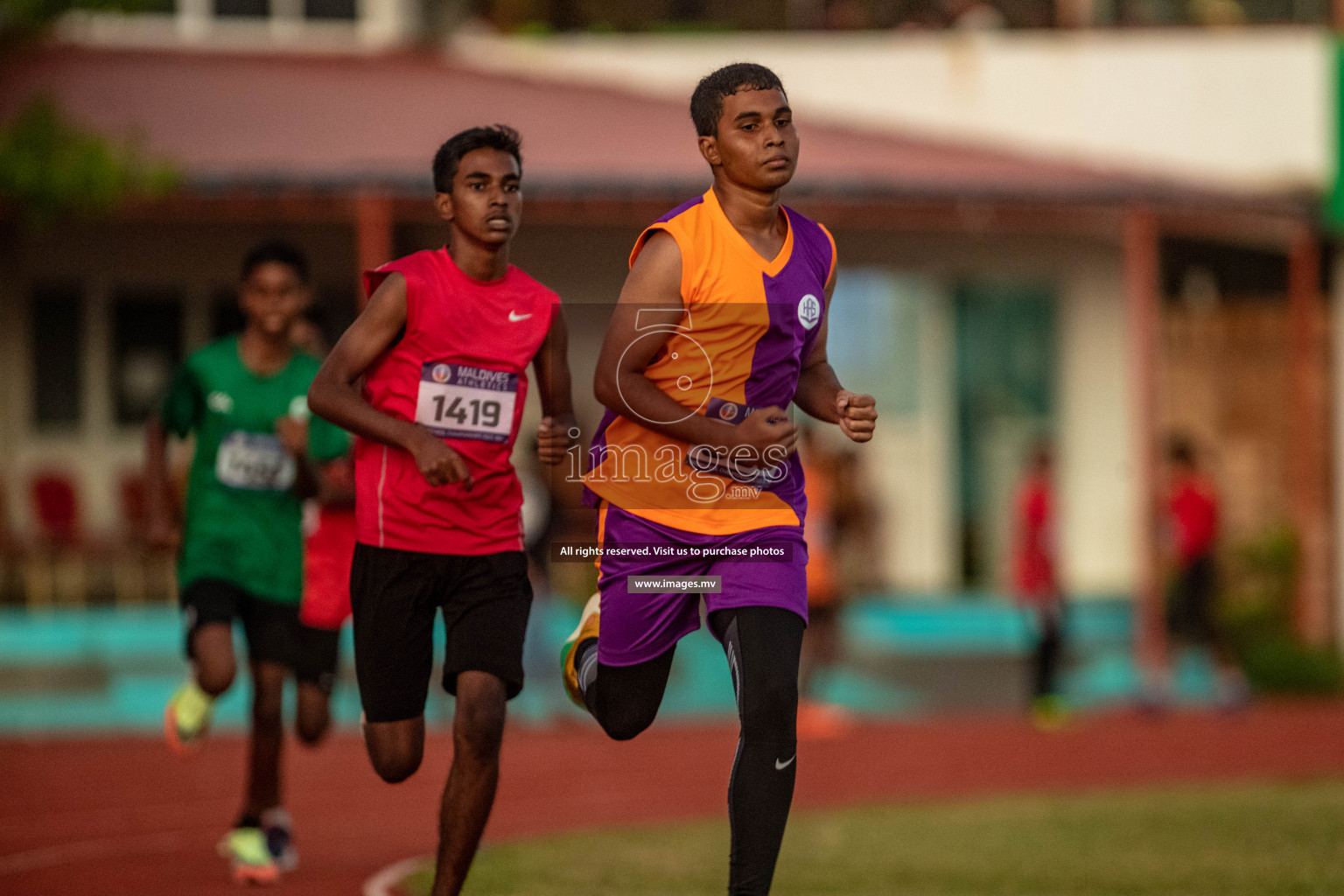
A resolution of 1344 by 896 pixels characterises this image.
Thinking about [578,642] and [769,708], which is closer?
[769,708]

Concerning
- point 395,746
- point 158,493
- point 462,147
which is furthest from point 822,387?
point 158,493

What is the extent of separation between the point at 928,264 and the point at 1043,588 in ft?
22.8

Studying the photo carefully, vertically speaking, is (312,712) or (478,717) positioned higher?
(478,717)

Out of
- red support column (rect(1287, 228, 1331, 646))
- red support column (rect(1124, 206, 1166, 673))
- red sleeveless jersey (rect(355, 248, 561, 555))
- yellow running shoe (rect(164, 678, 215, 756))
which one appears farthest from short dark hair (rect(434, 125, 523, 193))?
red support column (rect(1287, 228, 1331, 646))

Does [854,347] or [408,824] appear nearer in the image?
[408,824]

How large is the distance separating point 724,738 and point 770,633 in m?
9.23

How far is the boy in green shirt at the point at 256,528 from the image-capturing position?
292 inches

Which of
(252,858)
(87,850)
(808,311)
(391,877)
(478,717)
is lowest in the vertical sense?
(87,850)

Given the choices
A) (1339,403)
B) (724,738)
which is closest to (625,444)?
(724,738)

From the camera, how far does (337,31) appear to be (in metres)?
22.3

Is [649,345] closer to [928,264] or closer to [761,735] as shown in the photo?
[761,735]

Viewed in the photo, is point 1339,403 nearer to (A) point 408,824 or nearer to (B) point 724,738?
(B) point 724,738

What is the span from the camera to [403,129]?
1870cm

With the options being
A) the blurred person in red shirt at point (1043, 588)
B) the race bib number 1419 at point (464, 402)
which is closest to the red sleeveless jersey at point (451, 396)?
the race bib number 1419 at point (464, 402)
